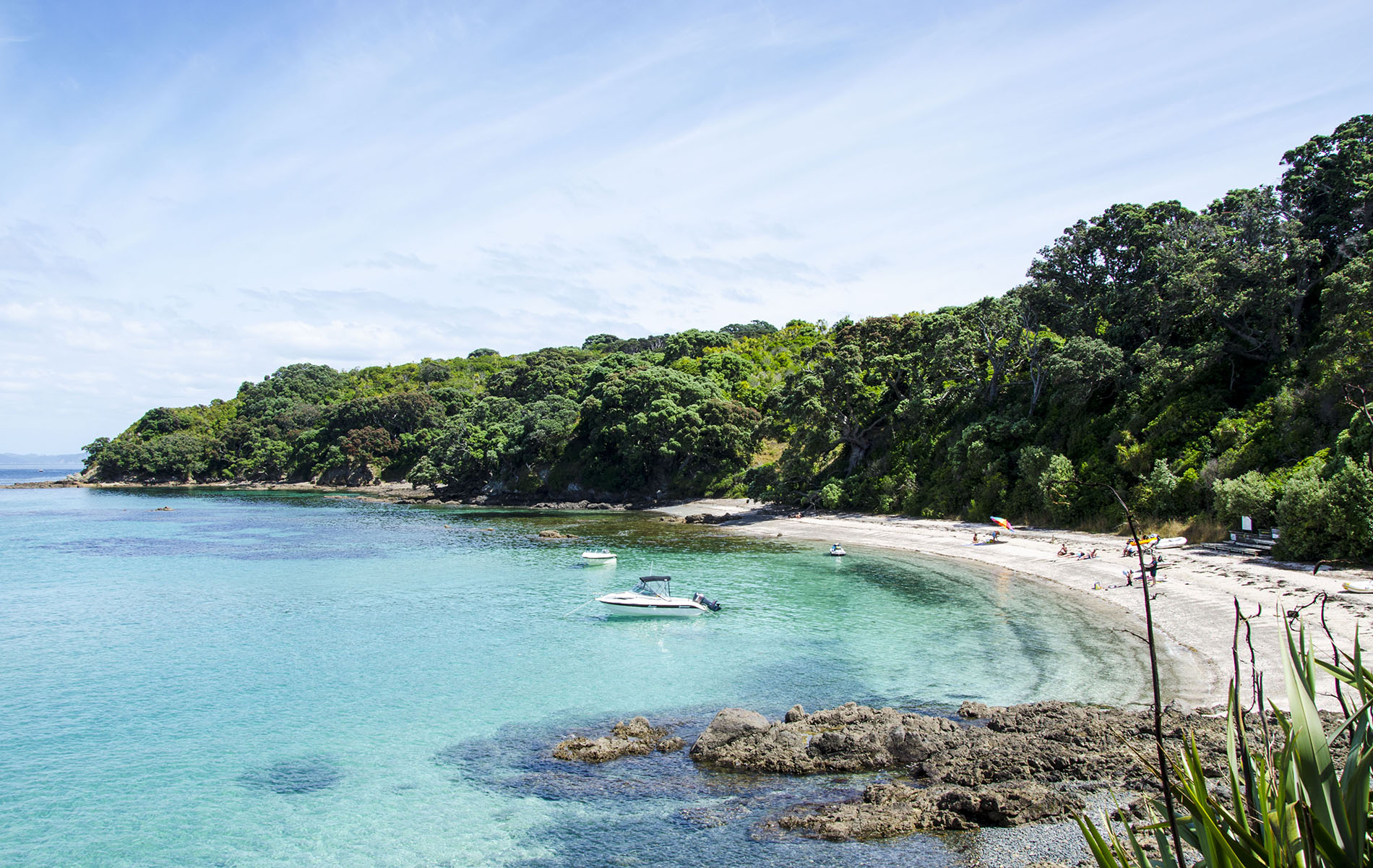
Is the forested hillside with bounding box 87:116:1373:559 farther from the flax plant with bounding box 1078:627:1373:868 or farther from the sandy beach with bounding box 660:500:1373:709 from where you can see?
the flax plant with bounding box 1078:627:1373:868

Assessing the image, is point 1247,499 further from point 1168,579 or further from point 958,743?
point 958,743

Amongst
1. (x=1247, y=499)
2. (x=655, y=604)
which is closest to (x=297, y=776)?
(x=655, y=604)

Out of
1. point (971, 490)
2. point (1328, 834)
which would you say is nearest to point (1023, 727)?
point (1328, 834)

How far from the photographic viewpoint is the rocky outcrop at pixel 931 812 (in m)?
13.2

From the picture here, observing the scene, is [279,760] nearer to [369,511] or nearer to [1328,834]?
[1328,834]

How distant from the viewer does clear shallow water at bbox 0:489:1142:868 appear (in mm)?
14227

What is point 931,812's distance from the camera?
44.8 ft

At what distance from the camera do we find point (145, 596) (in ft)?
121

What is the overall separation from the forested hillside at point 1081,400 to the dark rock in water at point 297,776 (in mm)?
20108

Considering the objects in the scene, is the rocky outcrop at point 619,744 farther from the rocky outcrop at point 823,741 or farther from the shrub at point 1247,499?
the shrub at point 1247,499

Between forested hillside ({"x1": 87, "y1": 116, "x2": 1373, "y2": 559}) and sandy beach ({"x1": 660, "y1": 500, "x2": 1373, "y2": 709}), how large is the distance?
98.9 inches

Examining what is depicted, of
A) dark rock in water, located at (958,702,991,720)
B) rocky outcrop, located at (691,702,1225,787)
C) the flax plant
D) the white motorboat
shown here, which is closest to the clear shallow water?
the white motorboat

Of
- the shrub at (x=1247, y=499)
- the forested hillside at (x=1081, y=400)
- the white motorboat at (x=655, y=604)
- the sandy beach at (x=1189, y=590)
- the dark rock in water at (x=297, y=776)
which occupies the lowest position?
the dark rock in water at (x=297, y=776)

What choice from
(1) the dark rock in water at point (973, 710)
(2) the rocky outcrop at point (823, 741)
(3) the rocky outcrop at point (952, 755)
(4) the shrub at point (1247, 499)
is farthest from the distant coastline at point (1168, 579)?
(2) the rocky outcrop at point (823, 741)
